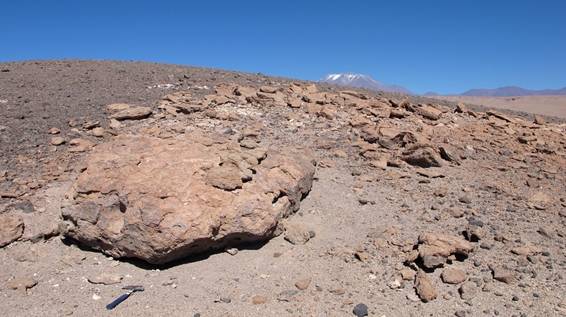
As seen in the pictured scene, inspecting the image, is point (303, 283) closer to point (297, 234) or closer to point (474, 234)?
point (297, 234)

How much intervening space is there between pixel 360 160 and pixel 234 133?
1885 millimetres

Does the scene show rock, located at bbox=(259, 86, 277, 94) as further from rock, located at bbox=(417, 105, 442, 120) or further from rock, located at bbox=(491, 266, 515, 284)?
rock, located at bbox=(491, 266, 515, 284)

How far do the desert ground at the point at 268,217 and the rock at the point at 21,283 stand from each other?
0.01 m

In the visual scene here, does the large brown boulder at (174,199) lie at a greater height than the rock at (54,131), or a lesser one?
lesser

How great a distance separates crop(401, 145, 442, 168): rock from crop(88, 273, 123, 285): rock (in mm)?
4226

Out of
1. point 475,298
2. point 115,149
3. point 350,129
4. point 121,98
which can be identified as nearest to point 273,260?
point 475,298

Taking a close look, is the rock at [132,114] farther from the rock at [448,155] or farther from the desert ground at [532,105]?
the desert ground at [532,105]

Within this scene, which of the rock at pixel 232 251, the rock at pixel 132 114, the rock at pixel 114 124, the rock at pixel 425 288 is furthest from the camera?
the rock at pixel 132 114

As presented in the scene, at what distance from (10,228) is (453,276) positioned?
4.60m

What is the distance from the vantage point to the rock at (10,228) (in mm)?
5223

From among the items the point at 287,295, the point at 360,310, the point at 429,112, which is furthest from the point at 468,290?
the point at 429,112

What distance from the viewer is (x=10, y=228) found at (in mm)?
5285

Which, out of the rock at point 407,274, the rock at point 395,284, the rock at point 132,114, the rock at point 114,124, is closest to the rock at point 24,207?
the rock at point 114,124

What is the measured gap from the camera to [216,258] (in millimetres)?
5055
